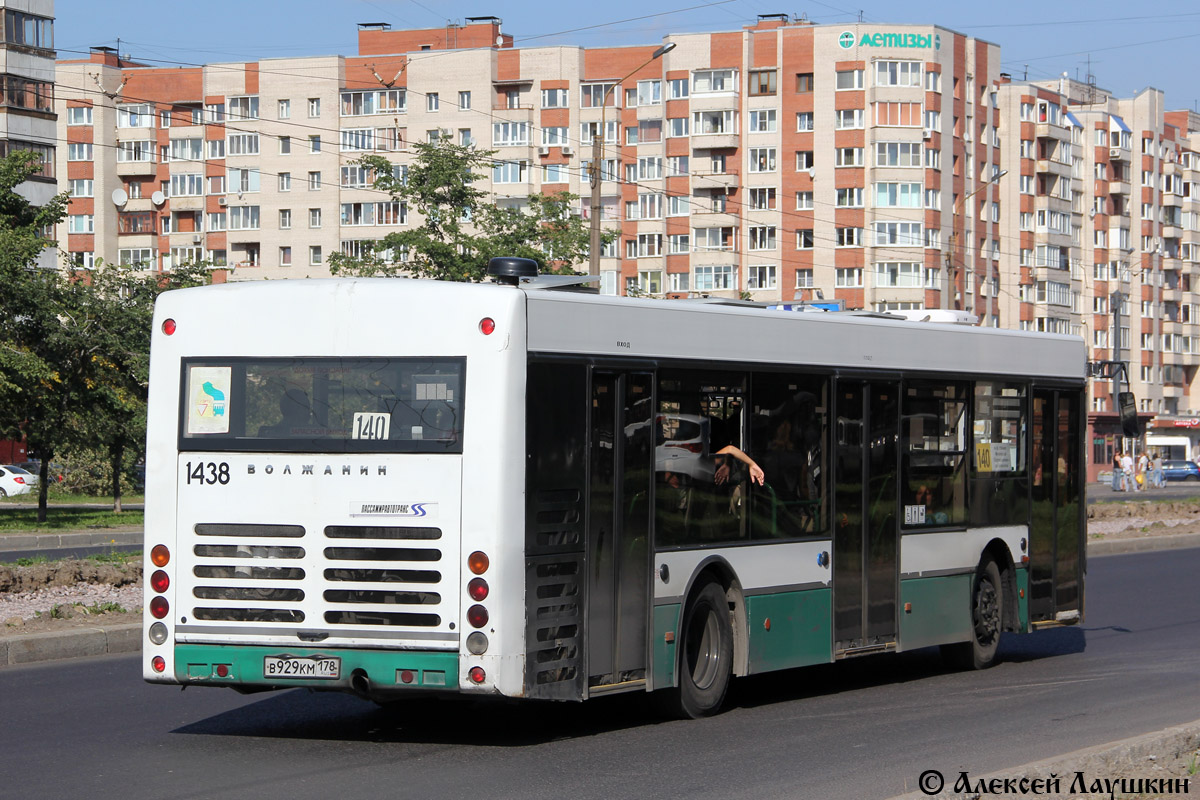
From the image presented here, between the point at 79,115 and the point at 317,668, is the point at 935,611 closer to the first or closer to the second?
the point at 317,668

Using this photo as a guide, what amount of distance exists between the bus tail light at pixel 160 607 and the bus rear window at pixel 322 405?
2.77 ft

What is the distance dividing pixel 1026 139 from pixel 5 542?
3380 inches

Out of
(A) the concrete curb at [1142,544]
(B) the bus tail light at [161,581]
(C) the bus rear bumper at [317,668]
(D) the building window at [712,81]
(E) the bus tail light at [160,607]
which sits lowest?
(A) the concrete curb at [1142,544]

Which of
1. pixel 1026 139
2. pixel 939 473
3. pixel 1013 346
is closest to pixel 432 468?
pixel 939 473

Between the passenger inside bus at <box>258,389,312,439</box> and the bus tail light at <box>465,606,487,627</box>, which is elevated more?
the passenger inside bus at <box>258,389,312,439</box>

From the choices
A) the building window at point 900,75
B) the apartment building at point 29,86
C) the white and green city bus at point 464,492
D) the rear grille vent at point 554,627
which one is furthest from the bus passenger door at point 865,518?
the building window at point 900,75

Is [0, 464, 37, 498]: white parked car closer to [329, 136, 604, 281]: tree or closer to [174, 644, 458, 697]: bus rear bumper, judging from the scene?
[329, 136, 604, 281]: tree

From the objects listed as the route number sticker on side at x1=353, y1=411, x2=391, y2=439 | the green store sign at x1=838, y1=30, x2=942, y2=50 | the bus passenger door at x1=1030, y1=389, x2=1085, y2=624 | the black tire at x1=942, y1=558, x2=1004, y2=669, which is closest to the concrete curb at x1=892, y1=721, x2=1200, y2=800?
the route number sticker on side at x1=353, y1=411, x2=391, y2=439

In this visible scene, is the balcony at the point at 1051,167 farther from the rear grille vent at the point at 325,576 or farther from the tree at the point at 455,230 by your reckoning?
the rear grille vent at the point at 325,576

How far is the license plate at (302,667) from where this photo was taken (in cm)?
897

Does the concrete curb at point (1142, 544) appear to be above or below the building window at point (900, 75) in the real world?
below

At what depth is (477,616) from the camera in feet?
28.8

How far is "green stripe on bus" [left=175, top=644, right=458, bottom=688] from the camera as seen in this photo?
348 inches

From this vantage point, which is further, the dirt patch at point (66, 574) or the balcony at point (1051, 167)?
the balcony at point (1051, 167)
